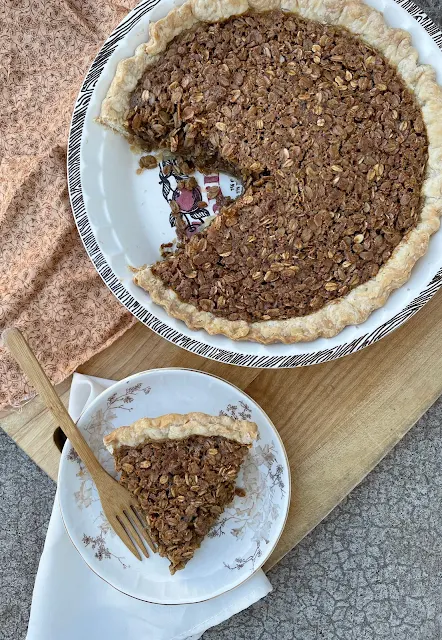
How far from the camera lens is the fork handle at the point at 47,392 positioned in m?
2.22

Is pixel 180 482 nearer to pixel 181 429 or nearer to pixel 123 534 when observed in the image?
pixel 181 429

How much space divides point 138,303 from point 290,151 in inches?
30.7

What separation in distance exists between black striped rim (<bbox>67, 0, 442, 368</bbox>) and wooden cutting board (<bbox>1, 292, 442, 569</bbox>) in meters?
0.27

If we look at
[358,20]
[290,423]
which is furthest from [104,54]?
[290,423]

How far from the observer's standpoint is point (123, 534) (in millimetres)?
2412

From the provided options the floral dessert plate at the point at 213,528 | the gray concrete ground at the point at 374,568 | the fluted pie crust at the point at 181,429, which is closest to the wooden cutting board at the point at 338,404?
the floral dessert plate at the point at 213,528

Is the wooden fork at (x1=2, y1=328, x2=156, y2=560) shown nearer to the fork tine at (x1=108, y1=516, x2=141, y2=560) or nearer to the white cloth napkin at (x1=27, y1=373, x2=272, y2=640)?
the fork tine at (x1=108, y1=516, x2=141, y2=560)

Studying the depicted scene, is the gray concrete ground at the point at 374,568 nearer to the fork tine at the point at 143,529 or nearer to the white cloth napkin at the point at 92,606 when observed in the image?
the white cloth napkin at the point at 92,606

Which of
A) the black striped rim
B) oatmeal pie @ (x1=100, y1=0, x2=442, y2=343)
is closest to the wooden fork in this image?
the black striped rim

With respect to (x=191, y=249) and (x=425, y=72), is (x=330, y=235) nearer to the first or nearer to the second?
(x=191, y=249)

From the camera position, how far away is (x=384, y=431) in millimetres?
2451

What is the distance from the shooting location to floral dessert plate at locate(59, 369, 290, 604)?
2.39m

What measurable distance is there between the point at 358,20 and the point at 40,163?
1.39m

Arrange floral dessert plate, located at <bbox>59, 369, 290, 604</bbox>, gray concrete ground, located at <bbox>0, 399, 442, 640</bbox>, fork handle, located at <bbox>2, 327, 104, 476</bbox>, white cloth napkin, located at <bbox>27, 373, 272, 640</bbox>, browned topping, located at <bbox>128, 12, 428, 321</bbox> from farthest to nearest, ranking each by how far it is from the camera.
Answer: gray concrete ground, located at <bbox>0, 399, 442, 640</bbox> → white cloth napkin, located at <bbox>27, 373, 272, 640</bbox> → floral dessert plate, located at <bbox>59, 369, 290, 604</bbox> → fork handle, located at <bbox>2, 327, 104, 476</bbox> → browned topping, located at <bbox>128, 12, 428, 321</bbox>
